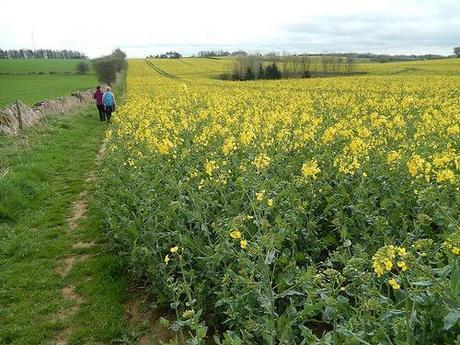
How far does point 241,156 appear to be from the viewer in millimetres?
7594

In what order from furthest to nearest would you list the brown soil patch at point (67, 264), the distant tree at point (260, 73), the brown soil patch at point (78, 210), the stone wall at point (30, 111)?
1. the distant tree at point (260, 73)
2. the stone wall at point (30, 111)
3. the brown soil patch at point (78, 210)
4. the brown soil patch at point (67, 264)

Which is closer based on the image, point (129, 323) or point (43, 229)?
point (129, 323)

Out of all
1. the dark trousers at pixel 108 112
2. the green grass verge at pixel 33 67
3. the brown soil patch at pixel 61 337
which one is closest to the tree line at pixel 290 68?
the green grass verge at pixel 33 67

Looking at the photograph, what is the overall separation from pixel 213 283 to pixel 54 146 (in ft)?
39.7

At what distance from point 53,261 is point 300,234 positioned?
4.31 meters

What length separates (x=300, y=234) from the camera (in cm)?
502

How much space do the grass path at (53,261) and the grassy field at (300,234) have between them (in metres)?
0.58

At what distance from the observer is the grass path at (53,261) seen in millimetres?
5605

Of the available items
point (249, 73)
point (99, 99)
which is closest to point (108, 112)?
point (99, 99)

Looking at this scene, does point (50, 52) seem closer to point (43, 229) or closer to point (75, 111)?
point (75, 111)

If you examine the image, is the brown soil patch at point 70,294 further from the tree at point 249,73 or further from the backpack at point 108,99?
the tree at point 249,73

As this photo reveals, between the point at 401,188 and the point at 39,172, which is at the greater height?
the point at 401,188

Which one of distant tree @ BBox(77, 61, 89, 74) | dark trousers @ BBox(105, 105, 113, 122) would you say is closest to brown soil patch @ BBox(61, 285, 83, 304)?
dark trousers @ BBox(105, 105, 113, 122)

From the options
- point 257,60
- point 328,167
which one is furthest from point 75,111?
point 257,60
